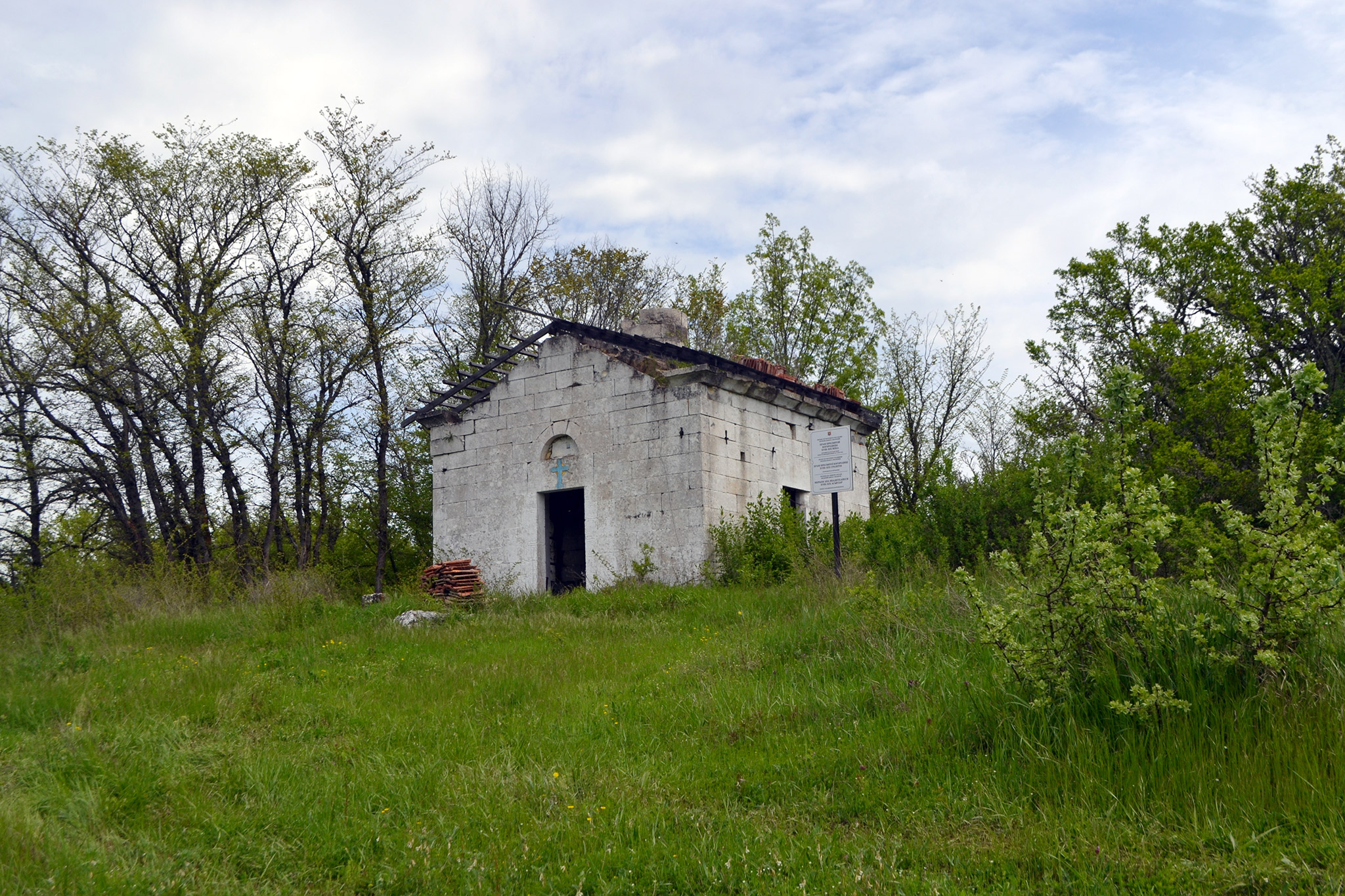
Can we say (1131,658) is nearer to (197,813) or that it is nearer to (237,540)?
(197,813)

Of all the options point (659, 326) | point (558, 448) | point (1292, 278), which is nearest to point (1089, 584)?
point (558, 448)

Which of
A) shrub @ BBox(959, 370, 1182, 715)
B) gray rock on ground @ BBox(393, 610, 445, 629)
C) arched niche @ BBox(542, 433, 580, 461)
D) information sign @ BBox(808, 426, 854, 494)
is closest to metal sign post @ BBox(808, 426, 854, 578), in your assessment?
information sign @ BBox(808, 426, 854, 494)

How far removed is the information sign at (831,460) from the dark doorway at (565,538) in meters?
5.25

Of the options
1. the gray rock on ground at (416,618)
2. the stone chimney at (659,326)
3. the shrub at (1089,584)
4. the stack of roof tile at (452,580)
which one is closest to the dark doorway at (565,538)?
the stack of roof tile at (452,580)

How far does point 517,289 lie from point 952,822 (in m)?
24.3

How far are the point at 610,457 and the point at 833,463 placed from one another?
4.43 m

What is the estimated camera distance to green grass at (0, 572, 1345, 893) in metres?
4.18

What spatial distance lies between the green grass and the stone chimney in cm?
891

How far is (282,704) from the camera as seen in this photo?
305 inches

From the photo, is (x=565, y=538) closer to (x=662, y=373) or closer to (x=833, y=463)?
(x=662, y=373)

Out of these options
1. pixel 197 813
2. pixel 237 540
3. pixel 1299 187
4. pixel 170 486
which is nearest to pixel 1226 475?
pixel 1299 187

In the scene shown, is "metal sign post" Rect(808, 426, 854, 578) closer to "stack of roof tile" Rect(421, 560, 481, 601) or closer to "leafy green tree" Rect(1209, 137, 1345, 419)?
"stack of roof tile" Rect(421, 560, 481, 601)

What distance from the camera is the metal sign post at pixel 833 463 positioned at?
12.1 meters

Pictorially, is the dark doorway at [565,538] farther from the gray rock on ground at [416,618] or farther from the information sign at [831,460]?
the information sign at [831,460]
